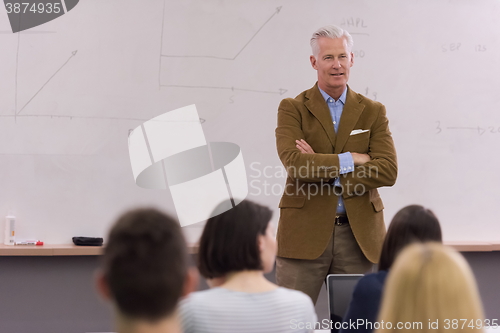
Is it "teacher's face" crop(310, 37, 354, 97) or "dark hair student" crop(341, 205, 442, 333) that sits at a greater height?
"teacher's face" crop(310, 37, 354, 97)

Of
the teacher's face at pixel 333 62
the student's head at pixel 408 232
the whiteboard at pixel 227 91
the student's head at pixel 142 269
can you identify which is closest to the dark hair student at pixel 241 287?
the student's head at pixel 408 232

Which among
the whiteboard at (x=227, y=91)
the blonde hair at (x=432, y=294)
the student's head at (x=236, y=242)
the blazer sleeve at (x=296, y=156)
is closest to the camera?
the blonde hair at (x=432, y=294)

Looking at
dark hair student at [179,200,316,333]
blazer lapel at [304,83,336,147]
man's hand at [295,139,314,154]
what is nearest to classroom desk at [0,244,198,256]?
man's hand at [295,139,314,154]

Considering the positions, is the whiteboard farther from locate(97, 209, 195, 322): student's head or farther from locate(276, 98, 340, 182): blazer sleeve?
locate(97, 209, 195, 322): student's head

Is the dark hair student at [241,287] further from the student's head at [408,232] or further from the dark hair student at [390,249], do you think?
the student's head at [408,232]

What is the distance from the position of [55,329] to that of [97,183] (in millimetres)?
892

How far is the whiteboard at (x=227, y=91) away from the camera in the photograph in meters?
3.25

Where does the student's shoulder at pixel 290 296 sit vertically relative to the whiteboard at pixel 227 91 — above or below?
below

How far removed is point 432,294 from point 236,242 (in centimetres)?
69

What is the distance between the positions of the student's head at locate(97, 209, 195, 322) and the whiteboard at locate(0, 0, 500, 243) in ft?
7.92

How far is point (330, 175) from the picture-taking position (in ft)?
7.98

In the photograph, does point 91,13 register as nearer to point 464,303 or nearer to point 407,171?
point 407,171

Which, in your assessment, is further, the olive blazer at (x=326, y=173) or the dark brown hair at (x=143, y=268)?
the olive blazer at (x=326, y=173)

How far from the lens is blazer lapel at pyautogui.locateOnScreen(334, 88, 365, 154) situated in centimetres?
254
